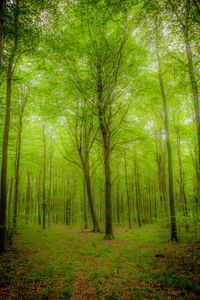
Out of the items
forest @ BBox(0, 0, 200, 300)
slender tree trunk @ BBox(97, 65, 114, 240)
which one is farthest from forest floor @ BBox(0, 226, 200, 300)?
slender tree trunk @ BBox(97, 65, 114, 240)

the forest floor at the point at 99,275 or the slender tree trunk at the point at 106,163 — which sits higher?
the slender tree trunk at the point at 106,163

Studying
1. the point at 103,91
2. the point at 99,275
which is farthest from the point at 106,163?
the point at 99,275

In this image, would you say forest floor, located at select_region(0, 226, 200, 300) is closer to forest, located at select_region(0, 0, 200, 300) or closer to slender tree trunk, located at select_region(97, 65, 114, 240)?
forest, located at select_region(0, 0, 200, 300)

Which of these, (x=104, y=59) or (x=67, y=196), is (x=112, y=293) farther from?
(x=67, y=196)

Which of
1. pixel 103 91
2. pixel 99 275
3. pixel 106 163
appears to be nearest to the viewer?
pixel 99 275

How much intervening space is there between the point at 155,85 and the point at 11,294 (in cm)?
1145

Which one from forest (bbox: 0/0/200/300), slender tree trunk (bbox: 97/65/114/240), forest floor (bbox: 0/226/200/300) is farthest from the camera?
slender tree trunk (bbox: 97/65/114/240)

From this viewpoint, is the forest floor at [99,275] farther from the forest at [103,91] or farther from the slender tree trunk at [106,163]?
the slender tree trunk at [106,163]

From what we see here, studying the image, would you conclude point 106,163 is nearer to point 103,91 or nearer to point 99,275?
point 103,91

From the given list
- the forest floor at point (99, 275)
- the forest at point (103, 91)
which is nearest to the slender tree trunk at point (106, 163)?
the forest at point (103, 91)

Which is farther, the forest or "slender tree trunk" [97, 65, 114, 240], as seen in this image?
"slender tree trunk" [97, 65, 114, 240]

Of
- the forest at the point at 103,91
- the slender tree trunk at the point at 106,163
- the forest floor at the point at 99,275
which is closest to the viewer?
the forest floor at the point at 99,275

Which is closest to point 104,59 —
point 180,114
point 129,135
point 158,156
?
point 129,135

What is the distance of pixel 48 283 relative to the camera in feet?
14.2
